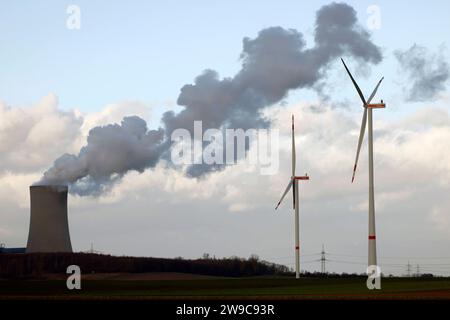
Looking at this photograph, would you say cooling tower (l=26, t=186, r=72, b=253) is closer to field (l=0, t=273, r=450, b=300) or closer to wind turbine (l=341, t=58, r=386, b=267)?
field (l=0, t=273, r=450, b=300)

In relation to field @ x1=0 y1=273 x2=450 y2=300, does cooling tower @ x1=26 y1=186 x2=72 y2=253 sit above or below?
above

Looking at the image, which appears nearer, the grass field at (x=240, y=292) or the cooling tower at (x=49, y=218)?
the grass field at (x=240, y=292)

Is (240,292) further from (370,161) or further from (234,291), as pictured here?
(370,161)

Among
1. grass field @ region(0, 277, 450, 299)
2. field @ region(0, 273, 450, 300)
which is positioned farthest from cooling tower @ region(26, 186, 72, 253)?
grass field @ region(0, 277, 450, 299)

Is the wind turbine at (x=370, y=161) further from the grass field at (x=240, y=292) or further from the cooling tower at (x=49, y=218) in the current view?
the cooling tower at (x=49, y=218)

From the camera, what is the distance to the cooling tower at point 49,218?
10775 cm

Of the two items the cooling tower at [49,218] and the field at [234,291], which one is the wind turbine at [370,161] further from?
the cooling tower at [49,218]

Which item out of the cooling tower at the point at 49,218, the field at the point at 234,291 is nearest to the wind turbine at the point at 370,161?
the field at the point at 234,291

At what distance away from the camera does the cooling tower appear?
107750 millimetres

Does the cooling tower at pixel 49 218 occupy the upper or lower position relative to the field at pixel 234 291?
upper

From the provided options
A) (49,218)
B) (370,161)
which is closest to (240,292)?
(370,161)

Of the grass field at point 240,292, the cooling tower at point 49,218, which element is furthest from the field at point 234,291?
the cooling tower at point 49,218
